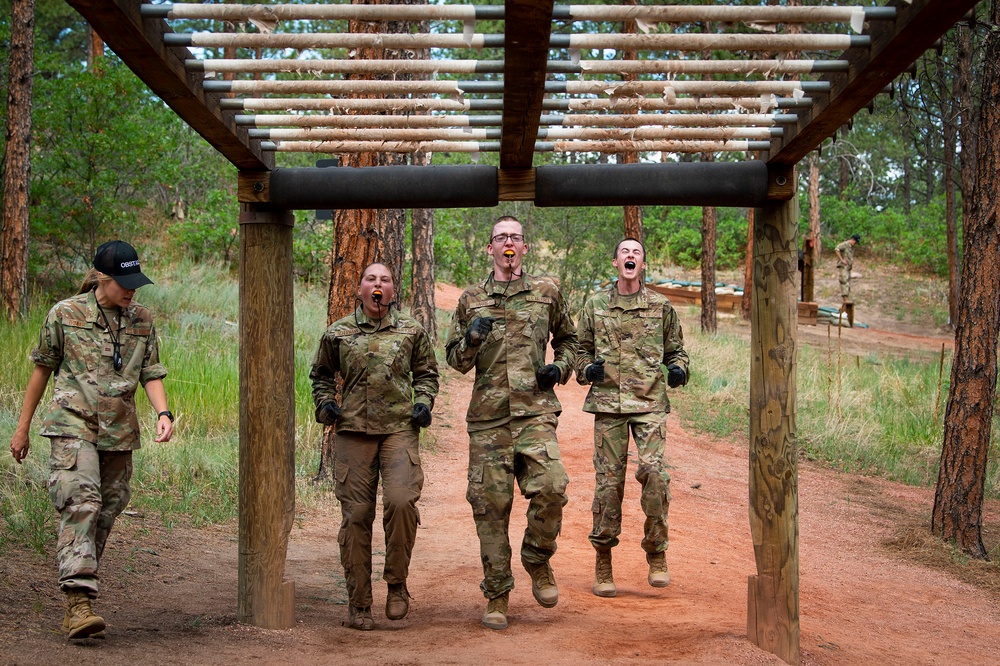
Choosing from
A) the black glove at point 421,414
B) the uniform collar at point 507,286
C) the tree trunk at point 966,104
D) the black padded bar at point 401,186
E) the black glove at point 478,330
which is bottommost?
the black glove at point 421,414

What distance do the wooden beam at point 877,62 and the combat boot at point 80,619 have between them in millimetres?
4312

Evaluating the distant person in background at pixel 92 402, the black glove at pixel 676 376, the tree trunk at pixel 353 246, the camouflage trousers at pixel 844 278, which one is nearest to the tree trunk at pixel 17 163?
the tree trunk at pixel 353 246

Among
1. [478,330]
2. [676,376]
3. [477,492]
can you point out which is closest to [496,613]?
[477,492]

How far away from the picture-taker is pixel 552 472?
595 cm

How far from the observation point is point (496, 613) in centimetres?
586

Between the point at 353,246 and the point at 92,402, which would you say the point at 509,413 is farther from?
the point at 353,246

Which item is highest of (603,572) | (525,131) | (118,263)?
(525,131)

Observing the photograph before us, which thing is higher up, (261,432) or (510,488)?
(261,432)

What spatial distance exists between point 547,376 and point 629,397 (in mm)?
1176

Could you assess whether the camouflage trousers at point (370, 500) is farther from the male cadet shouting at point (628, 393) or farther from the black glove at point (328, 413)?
the male cadet shouting at point (628, 393)

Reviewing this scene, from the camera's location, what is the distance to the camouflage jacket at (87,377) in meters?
5.27

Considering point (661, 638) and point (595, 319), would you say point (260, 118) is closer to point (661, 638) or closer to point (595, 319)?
point (595, 319)

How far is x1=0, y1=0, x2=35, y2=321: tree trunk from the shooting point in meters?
14.4

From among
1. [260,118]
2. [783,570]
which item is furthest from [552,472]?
[260,118]
